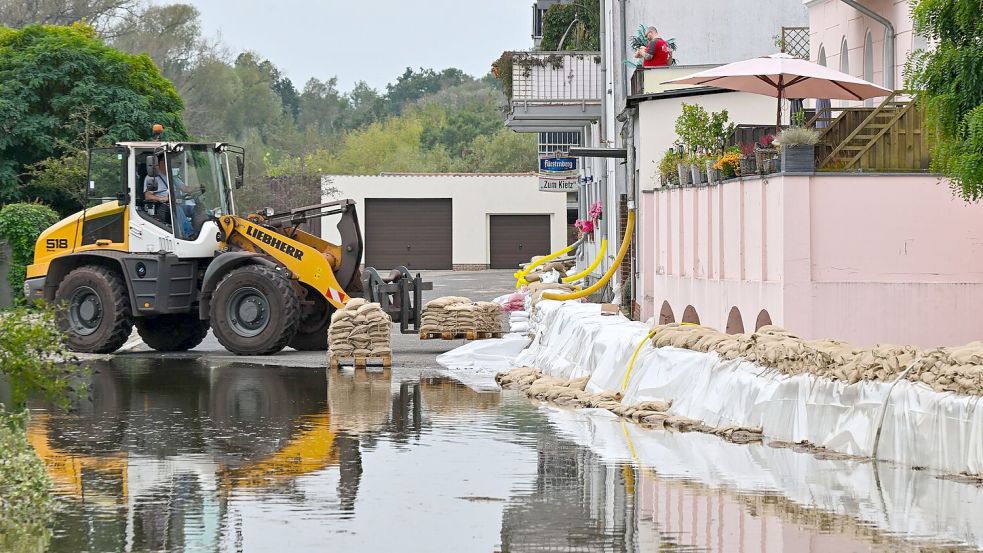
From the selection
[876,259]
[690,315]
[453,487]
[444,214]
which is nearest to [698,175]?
[690,315]

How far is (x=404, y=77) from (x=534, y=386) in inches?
5927

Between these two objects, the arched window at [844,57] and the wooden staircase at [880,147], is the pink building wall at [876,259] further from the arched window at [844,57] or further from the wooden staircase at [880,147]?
the arched window at [844,57]

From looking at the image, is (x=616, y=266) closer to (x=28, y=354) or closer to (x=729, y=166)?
(x=729, y=166)

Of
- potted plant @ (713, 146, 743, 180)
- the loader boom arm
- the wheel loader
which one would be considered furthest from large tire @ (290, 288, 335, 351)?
potted plant @ (713, 146, 743, 180)

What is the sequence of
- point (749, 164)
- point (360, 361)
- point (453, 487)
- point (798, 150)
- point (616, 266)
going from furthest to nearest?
point (616, 266), point (360, 361), point (749, 164), point (798, 150), point (453, 487)

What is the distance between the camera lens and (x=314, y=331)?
1033 inches

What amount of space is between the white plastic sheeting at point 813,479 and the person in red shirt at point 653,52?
1410 centimetres

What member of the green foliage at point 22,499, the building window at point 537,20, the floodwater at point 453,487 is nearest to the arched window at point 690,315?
the floodwater at point 453,487

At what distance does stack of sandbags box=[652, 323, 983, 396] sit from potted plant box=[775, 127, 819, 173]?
1864 millimetres

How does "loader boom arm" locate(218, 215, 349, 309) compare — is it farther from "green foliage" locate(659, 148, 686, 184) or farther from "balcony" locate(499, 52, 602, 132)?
"balcony" locate(499, 52, 602, 132)

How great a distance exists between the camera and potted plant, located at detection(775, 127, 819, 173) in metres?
16.3

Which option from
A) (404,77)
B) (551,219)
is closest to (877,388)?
(551,219)

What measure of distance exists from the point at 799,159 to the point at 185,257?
12.0 m

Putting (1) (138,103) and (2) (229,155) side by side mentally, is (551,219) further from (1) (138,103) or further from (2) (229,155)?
(2) (229,155)
